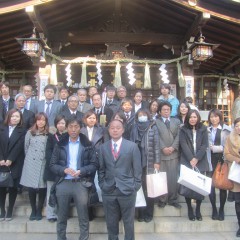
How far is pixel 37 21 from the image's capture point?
7691 millimetres

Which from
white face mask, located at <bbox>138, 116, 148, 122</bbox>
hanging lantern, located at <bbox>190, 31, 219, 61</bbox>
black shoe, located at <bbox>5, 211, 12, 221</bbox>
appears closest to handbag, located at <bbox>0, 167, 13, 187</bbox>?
black shoe, located at <bbox>5, 211, 12, 221</bbox>

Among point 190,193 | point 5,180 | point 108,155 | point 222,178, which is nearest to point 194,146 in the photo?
point 222,178

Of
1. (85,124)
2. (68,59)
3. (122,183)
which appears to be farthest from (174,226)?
(68,59)

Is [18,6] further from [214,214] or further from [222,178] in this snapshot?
[214,214]

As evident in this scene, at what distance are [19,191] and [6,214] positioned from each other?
0.76 m

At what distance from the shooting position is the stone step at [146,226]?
5320 millimetres

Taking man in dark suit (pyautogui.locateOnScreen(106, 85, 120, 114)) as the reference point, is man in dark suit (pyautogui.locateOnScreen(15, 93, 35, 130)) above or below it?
below

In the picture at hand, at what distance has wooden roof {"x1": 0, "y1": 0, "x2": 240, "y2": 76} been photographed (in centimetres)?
783

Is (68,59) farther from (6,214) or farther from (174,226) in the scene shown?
(174,226)

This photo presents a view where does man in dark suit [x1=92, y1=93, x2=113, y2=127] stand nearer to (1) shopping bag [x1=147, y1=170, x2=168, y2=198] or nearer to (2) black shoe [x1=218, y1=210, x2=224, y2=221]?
(1) shopping bag [x1=147, y1=170, x2=168, y2=198]

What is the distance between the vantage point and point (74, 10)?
342 inches

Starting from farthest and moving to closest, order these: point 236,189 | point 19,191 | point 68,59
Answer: point 68,59 → point 19,191 → point 236,189

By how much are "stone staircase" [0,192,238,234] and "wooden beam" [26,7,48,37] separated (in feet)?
15.0

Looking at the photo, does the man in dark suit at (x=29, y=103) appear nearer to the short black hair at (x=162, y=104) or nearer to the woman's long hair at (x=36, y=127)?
the woman's long hair at (x=36, y=127)
